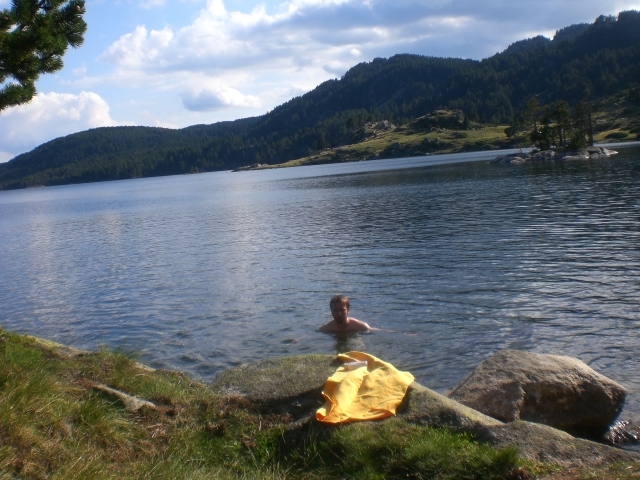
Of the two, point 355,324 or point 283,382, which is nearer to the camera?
point 283,382

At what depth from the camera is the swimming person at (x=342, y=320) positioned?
15758mm

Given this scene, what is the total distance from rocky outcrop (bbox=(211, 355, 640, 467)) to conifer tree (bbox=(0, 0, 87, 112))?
657cm

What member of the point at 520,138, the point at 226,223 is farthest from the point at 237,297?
the point at 520,138

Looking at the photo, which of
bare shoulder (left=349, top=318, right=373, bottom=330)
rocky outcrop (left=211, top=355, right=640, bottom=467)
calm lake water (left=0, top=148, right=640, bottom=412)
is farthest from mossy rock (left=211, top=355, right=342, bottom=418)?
bare shoulder (left=349, top=318, right=373, bottom=330)

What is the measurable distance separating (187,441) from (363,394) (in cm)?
258

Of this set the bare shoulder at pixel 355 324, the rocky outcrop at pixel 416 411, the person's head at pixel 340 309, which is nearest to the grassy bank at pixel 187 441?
the rocky outcrop at pixel 416 411

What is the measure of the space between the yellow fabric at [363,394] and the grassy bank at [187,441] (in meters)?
0.28

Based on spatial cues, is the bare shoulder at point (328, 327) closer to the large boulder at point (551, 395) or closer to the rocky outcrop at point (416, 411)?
the rocky outcrop at point (416, 411)

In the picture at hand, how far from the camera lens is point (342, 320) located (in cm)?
1598

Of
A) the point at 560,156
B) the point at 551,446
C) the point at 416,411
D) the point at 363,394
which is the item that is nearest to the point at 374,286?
the point at 363,394

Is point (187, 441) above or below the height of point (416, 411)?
above

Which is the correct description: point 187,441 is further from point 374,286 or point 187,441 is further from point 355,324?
point 374,286

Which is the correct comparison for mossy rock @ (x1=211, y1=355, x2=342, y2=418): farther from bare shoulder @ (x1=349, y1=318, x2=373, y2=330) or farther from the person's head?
bare shoulder @ (x1=349, y1=318, x2=373, y2=330)

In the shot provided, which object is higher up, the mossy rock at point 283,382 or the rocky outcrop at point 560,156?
the mossy rock at point 283,382
